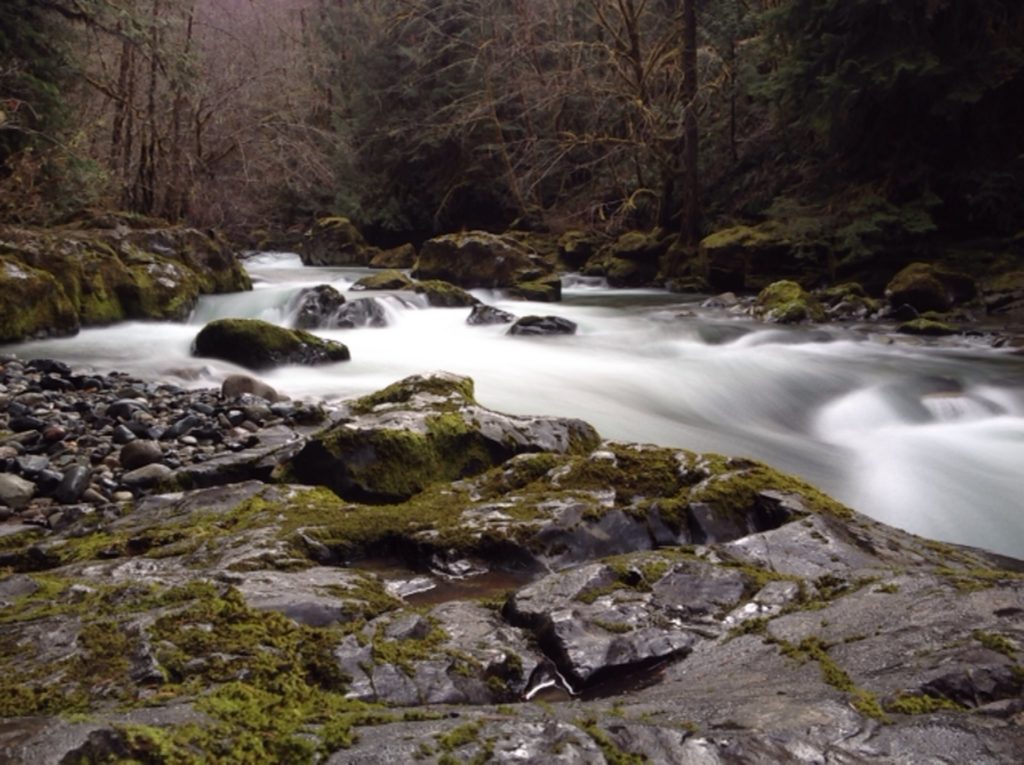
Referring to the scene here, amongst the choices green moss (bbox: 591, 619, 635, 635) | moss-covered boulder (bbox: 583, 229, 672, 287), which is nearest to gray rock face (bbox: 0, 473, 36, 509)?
green moss (bbox: 591, 619, 635, 635)

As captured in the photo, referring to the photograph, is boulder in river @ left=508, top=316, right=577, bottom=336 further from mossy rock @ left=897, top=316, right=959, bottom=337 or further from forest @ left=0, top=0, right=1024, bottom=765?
mossy rock @ left=897, top=316, right=959, bottom=337

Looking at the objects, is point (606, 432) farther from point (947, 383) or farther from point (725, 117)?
point (725, 117)

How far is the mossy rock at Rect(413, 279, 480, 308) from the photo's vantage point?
14.8 metres

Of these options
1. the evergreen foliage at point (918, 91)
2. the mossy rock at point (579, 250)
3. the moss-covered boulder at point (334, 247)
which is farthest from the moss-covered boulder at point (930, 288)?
the moss-covered boulder at point (334, 247)

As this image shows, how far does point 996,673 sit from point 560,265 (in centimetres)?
2101

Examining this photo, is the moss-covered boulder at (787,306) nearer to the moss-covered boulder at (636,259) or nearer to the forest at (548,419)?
the forest at (548,419)

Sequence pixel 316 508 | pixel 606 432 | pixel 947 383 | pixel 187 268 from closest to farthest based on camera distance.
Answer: pixel 316 508, pixel 606 432, pixel 947 383, pixel 187 268

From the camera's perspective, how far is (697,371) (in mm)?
10203

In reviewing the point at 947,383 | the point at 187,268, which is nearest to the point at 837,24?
the point at 947,383

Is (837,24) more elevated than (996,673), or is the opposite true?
(837,24)

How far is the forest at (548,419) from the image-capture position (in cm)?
188

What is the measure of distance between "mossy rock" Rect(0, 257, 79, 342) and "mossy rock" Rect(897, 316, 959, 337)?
12454 mm

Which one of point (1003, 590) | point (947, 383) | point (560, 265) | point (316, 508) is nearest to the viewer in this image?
point (1003, 590)

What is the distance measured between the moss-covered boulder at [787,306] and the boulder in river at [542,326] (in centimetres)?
368
